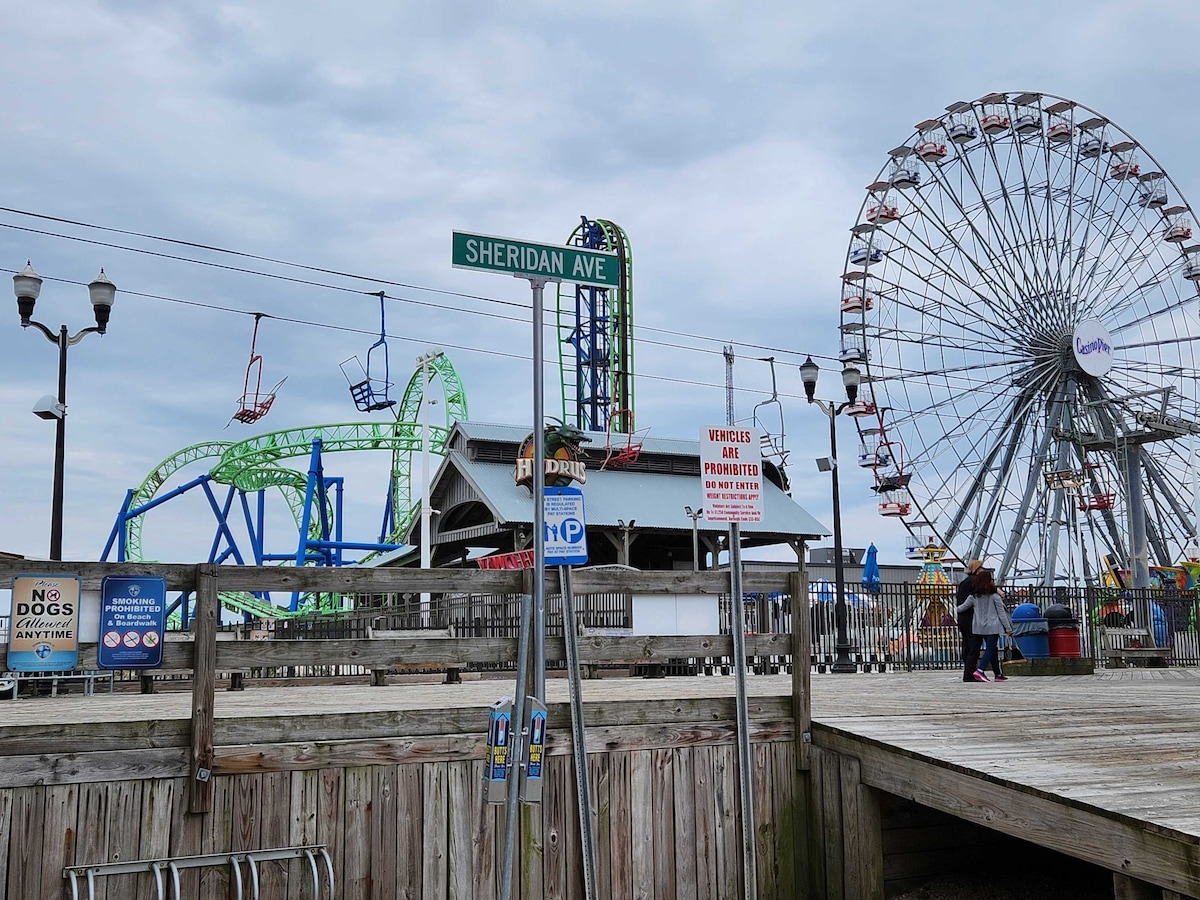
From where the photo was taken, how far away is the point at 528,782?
6676 millimetres

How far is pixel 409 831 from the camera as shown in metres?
7.64

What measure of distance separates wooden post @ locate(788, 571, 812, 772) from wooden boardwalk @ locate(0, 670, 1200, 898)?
9cm

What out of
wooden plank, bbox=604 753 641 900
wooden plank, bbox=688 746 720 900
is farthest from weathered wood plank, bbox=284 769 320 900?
wooden plank, bbox=688 746 720 900

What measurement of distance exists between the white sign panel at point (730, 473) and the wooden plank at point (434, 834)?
2524 mm

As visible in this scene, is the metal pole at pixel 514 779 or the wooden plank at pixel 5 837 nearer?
the metal pole at pixel 514 779

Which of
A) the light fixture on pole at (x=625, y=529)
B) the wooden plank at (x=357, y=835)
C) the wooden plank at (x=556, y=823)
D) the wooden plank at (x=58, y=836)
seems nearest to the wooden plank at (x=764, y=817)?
the wooden plank at (x=556, y=823)

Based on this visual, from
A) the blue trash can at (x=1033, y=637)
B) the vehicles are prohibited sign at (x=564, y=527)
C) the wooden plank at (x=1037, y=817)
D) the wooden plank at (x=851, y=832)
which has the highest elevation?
the vehicles are prohibited sign at (x=564, y=527)

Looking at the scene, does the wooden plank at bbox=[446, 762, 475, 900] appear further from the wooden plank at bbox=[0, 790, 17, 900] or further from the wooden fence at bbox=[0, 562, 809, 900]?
the wooden plank at bbox=[0, 790, 17, 900]

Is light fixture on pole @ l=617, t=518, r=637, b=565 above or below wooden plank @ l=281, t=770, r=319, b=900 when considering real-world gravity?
above

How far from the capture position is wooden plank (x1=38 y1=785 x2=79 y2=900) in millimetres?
6793

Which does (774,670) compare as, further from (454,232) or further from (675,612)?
(454,232)

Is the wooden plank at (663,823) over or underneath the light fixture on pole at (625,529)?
underneath

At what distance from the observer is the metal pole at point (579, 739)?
292 inches

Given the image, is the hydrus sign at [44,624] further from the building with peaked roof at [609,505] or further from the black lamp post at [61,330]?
the building with peaked roof at [609,505]
